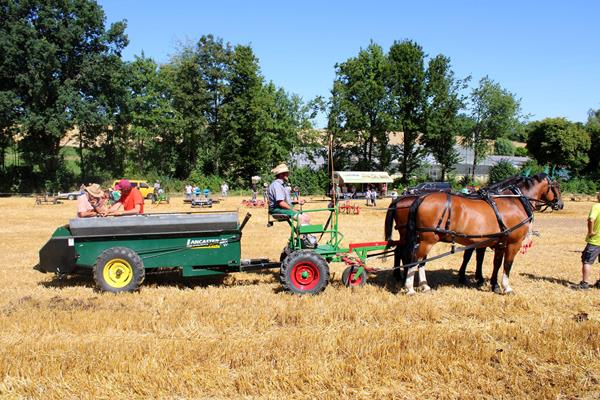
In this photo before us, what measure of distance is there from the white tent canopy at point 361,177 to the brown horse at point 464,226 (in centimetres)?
3650

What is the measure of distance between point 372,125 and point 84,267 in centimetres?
4471

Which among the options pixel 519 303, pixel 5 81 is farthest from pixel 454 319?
pixel 5 81

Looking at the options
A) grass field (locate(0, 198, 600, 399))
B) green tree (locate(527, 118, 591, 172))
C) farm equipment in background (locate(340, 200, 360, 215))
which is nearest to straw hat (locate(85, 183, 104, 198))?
grass field (locate(0, 198, 600, 399))

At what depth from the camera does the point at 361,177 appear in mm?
45875

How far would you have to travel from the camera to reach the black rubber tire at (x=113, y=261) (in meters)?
7.06

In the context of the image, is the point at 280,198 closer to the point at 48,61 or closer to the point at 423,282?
the point at 423,282

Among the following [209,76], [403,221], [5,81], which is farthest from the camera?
[209,76]

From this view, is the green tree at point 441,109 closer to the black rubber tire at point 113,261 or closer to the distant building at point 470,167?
the distant building at point 470,167

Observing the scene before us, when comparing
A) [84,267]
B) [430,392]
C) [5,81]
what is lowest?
[430,392]

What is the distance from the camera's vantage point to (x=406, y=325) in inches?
236

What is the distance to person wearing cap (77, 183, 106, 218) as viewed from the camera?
8.19m

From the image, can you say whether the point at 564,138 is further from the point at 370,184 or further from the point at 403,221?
the point at 403,221

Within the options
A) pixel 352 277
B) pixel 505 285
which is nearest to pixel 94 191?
pixel 352 277

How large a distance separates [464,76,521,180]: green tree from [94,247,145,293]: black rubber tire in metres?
53.3
